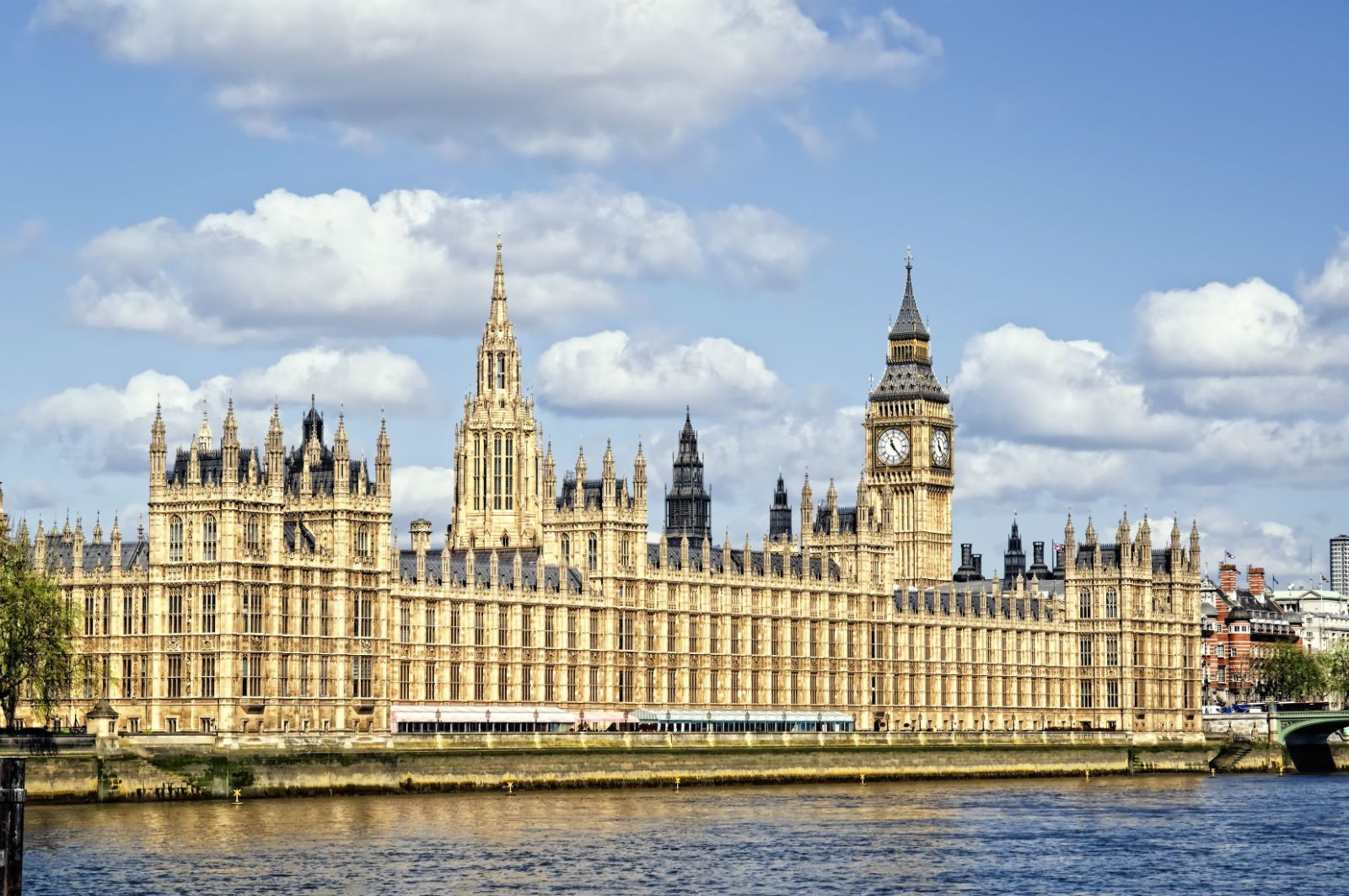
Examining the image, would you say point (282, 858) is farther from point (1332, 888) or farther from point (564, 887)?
point (1332, 888)

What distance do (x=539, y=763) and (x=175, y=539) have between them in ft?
77.1

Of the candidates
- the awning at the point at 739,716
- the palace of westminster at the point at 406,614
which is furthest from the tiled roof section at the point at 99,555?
the awning at the point at 739,716

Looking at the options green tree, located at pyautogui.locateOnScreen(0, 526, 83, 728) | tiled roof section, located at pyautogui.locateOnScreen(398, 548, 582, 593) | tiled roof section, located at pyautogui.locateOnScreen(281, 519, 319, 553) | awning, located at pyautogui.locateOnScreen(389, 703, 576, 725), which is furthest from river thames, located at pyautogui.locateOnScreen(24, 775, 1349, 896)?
tiled roof section, located at pyautogui.locateOnScreen(398, 548, 582, 593)

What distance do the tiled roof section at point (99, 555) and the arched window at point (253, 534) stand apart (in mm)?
6643

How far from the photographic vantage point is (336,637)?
486 feet

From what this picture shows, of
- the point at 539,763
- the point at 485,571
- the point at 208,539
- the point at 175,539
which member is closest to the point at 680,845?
the point at 539,763

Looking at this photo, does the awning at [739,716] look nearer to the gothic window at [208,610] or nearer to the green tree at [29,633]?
the gothic window at [208,610]

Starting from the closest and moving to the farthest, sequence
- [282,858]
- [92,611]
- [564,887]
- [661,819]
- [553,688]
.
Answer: [564,887] < [282,858] < [661,819] < [92,611] < [553,688]

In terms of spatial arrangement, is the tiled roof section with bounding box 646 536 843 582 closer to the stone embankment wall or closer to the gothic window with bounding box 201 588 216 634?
the stone embankment wall

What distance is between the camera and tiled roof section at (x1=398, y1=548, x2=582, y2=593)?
161 meters

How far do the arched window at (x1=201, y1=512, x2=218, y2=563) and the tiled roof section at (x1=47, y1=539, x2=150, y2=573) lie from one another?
15.1 feet

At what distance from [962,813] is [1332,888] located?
118 feet

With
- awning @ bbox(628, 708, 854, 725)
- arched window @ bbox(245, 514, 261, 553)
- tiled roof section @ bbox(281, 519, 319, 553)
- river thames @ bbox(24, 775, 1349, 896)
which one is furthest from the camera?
awning @ bbox(628, 708, 854, 725)

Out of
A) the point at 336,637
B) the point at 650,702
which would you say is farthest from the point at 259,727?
the point at 650,702
